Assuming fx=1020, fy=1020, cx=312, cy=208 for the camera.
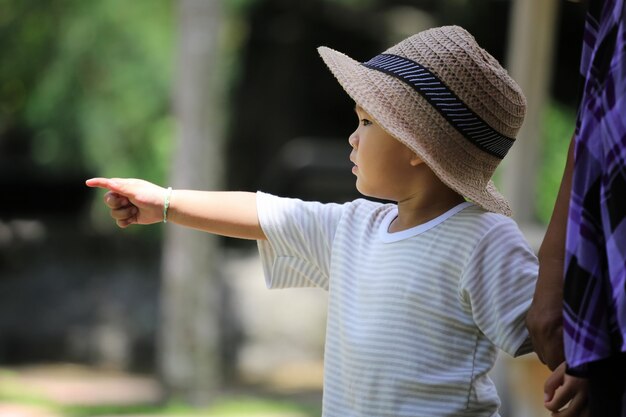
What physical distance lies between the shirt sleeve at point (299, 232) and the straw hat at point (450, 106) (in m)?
0.25

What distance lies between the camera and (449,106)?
5.55 feet

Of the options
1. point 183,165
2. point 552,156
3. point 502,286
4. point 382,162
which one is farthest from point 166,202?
point 552,156

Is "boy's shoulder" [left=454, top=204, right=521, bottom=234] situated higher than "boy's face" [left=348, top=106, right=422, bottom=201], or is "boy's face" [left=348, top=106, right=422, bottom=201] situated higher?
"boy's face" [left=348, top=106, right=422, bottom=201]

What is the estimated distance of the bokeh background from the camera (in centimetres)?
779

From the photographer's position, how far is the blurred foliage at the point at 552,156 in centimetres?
970

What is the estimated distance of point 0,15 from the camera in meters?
10.6

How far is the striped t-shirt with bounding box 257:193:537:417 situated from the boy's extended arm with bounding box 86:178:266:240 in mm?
227

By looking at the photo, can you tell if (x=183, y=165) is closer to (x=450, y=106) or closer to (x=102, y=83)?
(x=102, y=83)

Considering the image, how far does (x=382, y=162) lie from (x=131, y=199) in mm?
459

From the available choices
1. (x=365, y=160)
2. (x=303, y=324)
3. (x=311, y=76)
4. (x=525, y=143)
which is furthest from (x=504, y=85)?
(x=311, y=76)

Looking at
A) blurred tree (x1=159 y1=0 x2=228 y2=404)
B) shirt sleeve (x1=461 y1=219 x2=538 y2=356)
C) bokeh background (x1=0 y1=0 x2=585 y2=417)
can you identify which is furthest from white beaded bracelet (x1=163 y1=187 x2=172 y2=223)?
blurred tree (x1=159 y1=0 x2=228 y2=404)

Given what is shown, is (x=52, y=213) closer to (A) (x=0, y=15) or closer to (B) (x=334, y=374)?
(A) (x=0, y=15)

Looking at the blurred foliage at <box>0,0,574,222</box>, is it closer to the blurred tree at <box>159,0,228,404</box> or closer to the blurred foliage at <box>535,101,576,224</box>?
the blurred foliage at <box>535,101,576,224</box>

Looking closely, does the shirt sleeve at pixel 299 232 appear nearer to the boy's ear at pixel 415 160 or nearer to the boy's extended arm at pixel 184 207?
the boy's extended arm at pixel 184 207
